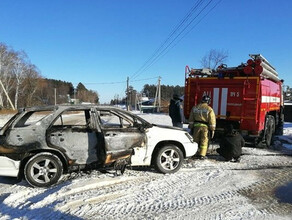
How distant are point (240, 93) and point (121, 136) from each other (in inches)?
164

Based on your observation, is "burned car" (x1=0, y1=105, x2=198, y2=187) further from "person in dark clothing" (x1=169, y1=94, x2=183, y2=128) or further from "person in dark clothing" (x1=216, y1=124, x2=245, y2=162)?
"person in dark clothing" (x1=169, y1=94, x2=183, y2=128)

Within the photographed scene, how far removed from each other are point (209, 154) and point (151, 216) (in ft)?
15.8

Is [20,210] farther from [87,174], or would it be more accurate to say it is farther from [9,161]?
[87,174]

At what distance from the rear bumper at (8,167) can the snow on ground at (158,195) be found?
301 mm

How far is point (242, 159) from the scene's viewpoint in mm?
8352

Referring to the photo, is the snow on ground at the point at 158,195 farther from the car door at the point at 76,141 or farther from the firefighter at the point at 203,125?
the firefighter at the point at 203,125

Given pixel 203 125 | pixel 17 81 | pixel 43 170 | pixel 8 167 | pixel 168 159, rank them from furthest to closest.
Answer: pixel 17 81, pixel 203 125, pixel 168 159, pixel 43 170, pixel 8 167

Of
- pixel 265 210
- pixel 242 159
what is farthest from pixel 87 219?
pixel 242 159

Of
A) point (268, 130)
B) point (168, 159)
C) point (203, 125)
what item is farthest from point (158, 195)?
point (268, 130)

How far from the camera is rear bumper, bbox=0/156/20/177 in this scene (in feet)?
18.8

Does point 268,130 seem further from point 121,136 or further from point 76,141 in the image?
point 76,141

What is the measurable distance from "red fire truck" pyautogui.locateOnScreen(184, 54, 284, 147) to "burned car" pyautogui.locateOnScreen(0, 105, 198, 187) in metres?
2.68

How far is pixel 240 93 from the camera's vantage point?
29.3ft

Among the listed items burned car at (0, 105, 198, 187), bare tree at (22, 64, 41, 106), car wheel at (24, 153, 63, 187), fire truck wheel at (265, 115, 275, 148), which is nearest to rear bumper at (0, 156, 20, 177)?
burned car at (0, 105, 198, 187)
